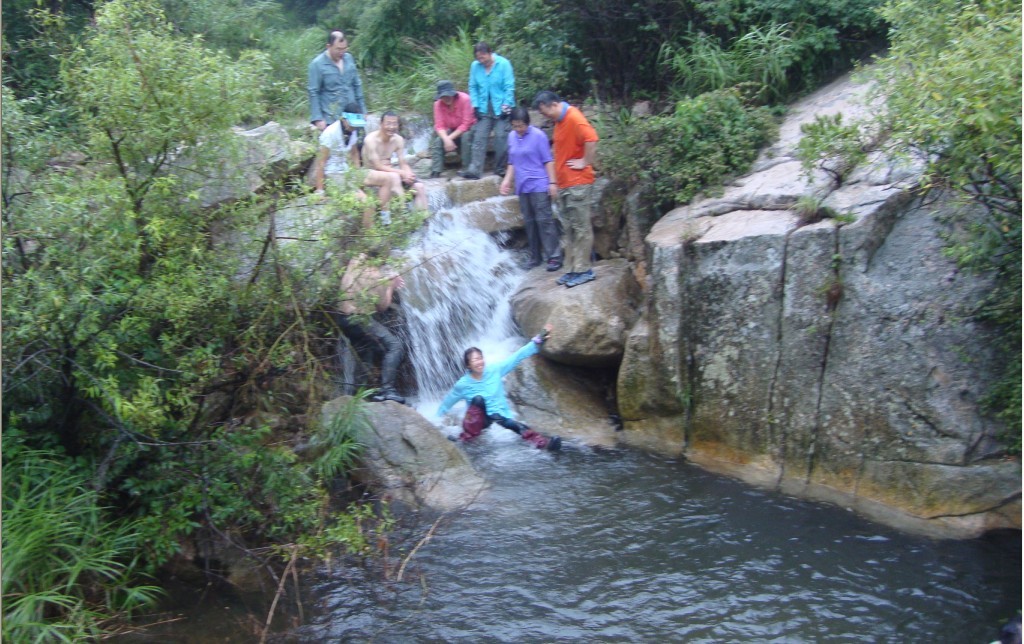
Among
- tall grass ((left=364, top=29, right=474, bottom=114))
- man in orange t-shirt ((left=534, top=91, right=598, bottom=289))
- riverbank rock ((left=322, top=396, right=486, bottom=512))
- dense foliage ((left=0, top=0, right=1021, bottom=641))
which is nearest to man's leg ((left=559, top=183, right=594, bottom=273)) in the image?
man in orange t-shirt ((left=534, top=91, right=598, bottom=289))

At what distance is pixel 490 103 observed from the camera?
37.6ft

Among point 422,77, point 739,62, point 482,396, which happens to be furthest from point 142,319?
point 422,77

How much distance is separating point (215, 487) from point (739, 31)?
323 inches

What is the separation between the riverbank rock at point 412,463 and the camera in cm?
743

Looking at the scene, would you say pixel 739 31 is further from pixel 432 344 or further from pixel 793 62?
pixel 432 344

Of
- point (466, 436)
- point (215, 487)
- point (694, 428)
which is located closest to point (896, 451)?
point (694, 428)

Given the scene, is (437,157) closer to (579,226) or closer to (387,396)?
(579,226)

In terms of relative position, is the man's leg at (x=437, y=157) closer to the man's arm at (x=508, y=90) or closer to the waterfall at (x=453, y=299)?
the man's arm at (x=508, y=90)

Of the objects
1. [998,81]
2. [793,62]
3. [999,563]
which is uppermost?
[793,62]

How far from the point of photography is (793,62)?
10.3 meters

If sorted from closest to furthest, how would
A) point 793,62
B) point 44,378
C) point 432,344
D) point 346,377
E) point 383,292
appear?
point 44,378, point 383,292, point 346,377, point 432,344, point 793,62

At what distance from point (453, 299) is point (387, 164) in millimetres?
1673

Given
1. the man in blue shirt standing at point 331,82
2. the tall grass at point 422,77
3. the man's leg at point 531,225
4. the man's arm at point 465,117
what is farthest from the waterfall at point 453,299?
the tall grass at point 422,77

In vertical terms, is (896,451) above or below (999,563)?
above
